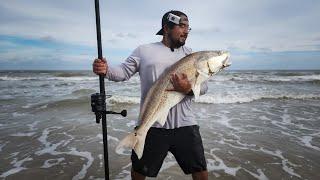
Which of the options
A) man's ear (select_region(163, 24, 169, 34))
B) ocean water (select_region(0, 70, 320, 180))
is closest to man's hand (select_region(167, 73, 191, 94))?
man's ear (select_region(163, 24, 169, 34))

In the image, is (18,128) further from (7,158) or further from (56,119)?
(7,158)

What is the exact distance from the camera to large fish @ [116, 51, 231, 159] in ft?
9.32

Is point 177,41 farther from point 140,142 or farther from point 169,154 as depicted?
point 169,154

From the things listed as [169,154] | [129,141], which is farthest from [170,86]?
[169,154]

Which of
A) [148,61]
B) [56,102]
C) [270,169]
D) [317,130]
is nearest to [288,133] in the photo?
[317,130]

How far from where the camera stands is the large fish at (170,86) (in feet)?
9.32

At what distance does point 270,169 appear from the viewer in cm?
559

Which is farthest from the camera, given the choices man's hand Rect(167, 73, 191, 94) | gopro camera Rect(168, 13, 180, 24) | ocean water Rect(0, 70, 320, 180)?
ocean water Rect(0, 70, 320, 180)

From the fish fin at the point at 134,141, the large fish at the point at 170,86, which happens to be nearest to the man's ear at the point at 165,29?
the large fish at the point at 170,86

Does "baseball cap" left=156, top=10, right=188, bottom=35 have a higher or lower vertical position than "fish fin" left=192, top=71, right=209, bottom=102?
higher

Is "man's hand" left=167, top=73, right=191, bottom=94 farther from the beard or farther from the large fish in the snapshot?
the beard

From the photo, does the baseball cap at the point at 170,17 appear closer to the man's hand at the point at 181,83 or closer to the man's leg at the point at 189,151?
the man's hand at the point at 181,83

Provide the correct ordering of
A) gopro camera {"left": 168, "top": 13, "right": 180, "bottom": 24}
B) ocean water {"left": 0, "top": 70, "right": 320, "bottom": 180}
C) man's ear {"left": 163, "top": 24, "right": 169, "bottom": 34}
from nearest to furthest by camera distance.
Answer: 1. gopro camera {"left": 168, "top": 13, "right": 180, "bottom": 24}
2. man's ear {"left": 163, "top": 24, "right": 169, "bottom": 34}
3. ocean water {"left": 0, "top": 70, "right": 320, "bottom": 180}

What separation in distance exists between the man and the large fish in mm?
321
